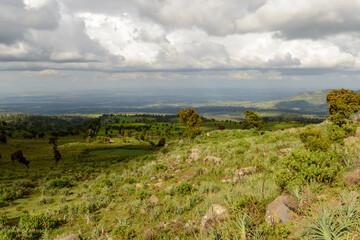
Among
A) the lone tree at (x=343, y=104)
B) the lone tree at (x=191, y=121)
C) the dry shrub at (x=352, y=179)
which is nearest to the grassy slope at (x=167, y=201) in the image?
the dry shrub at (x=352, y=179)

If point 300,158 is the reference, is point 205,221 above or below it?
below

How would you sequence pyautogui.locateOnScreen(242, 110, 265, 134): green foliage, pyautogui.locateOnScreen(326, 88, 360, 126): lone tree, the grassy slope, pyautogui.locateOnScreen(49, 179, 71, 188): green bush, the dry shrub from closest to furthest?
the dry shrub → the grassy slope → pyautogui.locateOnScreen(49, 179, 71, 188): green bush → pyautogui.locateOnScreen(326, 88, 360, 126): lone tree → pyautogui.locateOnScreen(242, 110, 265, 134): green foliage

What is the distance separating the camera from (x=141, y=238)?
29.5ft

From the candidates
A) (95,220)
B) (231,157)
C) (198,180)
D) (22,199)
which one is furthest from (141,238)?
(22,199)

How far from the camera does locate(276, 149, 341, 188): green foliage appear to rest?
970 cm

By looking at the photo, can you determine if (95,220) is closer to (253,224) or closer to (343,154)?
(253,224)

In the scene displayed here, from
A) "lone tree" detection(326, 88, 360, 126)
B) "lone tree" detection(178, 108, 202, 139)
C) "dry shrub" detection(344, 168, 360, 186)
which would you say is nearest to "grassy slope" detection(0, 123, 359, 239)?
"dry shrub" detection(344, 168, 360, 186)

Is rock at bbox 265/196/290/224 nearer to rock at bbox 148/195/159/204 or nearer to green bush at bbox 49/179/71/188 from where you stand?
rock at bbox 148/195/159/204

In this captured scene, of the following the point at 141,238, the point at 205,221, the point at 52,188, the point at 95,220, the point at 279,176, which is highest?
the point at 279,176

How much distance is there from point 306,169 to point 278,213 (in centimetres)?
429

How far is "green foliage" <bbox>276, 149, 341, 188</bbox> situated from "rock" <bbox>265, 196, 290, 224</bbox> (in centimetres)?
223

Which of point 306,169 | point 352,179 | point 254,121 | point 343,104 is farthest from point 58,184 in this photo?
point 343,104

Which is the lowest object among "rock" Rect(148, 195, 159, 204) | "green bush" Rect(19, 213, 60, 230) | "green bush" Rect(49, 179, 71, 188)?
"green bush" Rect(49, 179, 71, 188)

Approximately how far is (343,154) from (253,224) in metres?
10.3
